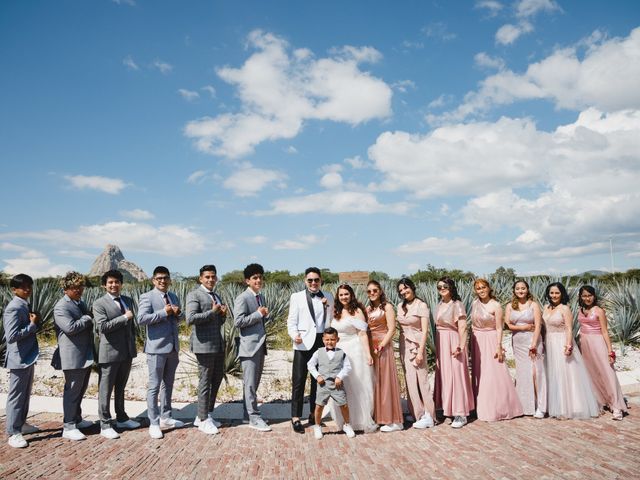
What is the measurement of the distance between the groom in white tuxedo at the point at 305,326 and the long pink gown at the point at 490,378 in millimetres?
1956

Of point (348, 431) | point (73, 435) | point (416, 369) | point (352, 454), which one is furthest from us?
point (416, 369)

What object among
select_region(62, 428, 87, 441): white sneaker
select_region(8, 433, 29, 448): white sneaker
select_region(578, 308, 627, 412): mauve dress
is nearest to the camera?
select_region(8, 433, 29, 448): white sneaker

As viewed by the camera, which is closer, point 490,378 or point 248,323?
point 248,323

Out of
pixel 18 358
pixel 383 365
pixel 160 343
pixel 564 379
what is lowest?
pixel 564 379

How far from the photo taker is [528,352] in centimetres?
559

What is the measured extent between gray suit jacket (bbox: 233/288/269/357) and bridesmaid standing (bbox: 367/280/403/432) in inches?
53.7

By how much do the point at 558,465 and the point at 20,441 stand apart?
538cm

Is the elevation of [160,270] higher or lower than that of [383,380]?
higher

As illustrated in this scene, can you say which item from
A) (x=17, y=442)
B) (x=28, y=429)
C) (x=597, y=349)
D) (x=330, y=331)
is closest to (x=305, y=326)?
(x=330, y=331)

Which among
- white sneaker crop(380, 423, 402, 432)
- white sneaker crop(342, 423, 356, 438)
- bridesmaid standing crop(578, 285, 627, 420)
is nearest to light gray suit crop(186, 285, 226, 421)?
white sneaker crop(342, 423, 356, 438)

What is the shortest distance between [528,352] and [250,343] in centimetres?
355

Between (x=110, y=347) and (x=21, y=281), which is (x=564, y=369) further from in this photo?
(x=21, y=281)

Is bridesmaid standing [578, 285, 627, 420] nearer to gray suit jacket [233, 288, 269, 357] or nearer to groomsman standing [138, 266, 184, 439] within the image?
gray suit jacket [233, 288, 269, 357]

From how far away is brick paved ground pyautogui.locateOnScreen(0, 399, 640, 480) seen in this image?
12.8 feet
